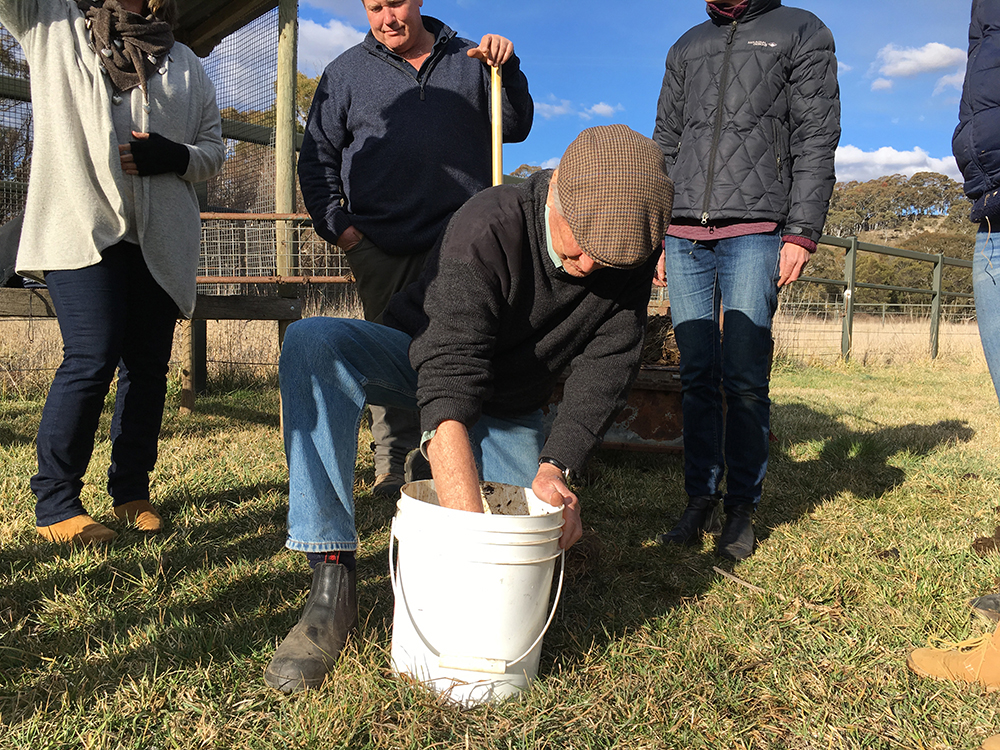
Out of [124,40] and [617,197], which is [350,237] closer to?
[124,40]

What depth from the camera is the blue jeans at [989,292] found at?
1.86m

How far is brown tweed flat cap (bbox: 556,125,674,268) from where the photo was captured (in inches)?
61.1

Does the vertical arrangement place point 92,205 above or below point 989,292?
above

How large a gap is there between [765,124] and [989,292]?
103 centimetres

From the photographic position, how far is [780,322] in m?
9.13

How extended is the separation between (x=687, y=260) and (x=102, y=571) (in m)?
2.17

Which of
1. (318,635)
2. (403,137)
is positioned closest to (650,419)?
(403,137)

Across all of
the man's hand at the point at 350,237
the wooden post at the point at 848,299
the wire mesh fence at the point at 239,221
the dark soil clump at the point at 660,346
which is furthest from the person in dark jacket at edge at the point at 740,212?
the wooden post at the point at 848,299

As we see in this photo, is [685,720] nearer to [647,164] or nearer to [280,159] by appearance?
[647,164]

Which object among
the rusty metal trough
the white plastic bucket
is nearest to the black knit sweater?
the white plastic bucket

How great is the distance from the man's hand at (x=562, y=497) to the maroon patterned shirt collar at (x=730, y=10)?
1.87 meters

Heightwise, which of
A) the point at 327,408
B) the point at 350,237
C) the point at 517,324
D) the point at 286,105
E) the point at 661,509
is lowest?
the point at 661,509

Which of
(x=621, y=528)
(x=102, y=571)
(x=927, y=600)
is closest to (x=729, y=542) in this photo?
(x=621, y=528)

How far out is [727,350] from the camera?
2654mm
